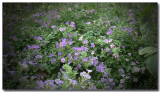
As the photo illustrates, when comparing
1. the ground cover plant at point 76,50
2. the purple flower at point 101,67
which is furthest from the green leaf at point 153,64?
the purple flower at point 101,67

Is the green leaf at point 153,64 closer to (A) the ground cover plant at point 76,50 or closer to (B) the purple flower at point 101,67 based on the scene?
(A) the ground cover plant at point 76,50

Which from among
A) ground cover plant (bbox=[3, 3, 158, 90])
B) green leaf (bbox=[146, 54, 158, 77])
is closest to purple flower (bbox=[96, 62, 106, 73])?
ground cover plant (bbox=[3, 3, 158, 90])

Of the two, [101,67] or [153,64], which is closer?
[153,64]

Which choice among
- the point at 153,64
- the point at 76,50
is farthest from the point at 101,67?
the point at 153,64

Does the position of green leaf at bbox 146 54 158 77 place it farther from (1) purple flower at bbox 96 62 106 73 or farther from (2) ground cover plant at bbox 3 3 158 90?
(1) purple flower at bbox 96 62 106 73

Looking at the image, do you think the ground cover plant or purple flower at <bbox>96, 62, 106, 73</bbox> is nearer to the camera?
the ground cover plant

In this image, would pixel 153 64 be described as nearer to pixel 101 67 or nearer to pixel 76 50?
pixel 101 67

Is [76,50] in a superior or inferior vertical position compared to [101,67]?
superior

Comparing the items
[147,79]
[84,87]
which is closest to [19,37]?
[84,87]

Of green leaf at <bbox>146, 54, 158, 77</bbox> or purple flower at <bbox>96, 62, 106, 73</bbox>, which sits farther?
purple flower at <bbox>96, 62, 106, 73</bbox>
